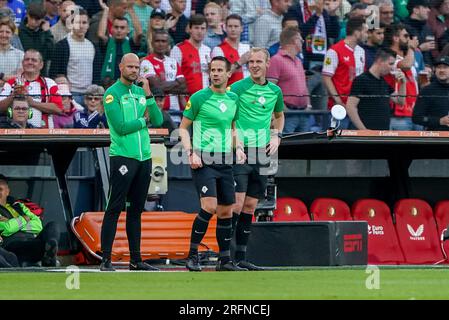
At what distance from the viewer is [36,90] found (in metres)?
15.7

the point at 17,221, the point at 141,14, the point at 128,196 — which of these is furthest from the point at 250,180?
the point at 141,14

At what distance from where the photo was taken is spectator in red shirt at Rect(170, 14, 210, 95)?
1698 centimetres

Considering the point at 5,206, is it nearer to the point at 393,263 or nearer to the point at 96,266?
the point at 96,266

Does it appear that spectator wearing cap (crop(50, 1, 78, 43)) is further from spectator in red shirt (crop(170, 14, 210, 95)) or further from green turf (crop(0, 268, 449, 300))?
green turf (crop(0, 268, 449, 300))

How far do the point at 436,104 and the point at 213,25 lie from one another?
347cm

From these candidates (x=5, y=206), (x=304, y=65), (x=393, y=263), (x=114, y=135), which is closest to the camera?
(x=114, y=135)

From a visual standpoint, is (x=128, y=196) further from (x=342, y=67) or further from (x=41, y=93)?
(x=342, y=67)

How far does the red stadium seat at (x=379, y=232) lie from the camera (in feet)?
54.4

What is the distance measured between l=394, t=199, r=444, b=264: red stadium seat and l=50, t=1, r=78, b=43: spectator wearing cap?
17.1 ft

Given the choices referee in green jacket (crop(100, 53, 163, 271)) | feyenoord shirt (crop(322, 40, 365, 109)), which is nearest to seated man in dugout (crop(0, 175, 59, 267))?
referee in green jacket (crop(100, 53, 163, 271))

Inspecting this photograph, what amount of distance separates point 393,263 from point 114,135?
5489 mm

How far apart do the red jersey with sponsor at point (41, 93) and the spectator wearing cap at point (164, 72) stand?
4.56 feet

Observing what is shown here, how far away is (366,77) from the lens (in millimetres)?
17094

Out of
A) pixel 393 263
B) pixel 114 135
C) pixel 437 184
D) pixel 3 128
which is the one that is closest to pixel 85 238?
pixel 3 128
